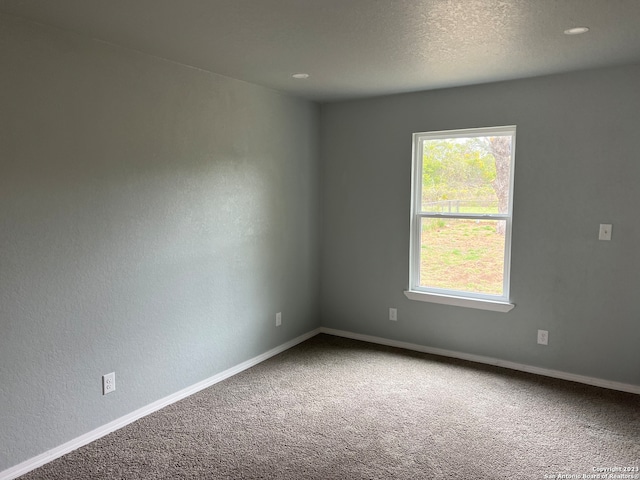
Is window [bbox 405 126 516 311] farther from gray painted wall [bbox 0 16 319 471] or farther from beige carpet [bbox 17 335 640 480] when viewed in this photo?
gray painted wall [bbox 0 16 319 471]

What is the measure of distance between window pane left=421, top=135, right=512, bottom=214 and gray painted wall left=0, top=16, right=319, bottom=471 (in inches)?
51.4

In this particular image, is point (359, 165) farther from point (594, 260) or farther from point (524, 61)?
point (594, 260)

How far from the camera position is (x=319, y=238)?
4.72 metres

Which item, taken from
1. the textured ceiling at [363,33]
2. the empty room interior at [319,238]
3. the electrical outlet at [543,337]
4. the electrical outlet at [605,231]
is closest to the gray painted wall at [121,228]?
the empty room interior at [319,238]

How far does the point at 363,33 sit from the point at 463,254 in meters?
2.20

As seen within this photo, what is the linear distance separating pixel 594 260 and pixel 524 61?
1.51 meters

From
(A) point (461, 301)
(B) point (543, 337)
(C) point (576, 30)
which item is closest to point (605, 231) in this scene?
(B) point (543, 337)

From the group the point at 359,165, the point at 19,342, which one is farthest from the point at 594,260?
the point at 19,342

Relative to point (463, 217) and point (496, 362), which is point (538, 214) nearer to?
point (463, 217)

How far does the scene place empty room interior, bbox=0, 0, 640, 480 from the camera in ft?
7.86

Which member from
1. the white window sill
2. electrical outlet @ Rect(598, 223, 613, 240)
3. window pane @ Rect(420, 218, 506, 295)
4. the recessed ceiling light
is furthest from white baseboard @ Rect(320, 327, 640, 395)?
the recessed ceiling light

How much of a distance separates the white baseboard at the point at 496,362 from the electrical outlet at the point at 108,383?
2.34m

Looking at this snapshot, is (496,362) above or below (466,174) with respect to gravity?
below

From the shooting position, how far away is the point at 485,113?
12.3ft
